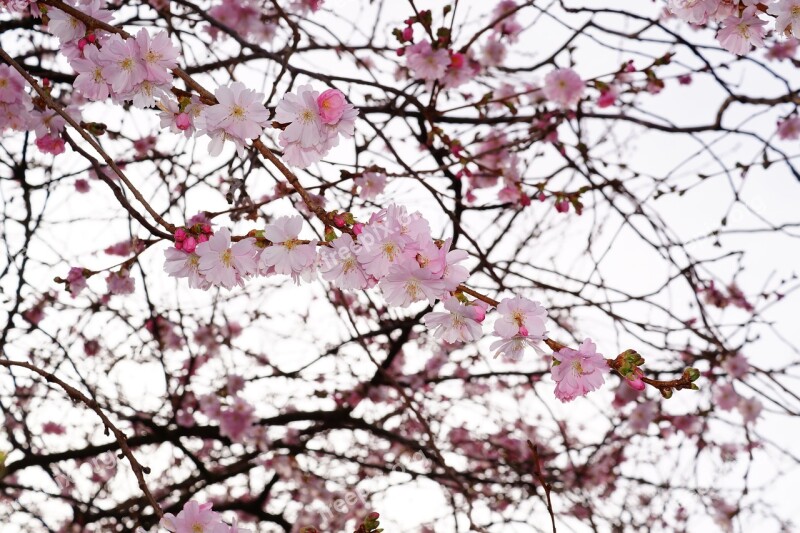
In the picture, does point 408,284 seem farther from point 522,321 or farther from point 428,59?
point 428,59

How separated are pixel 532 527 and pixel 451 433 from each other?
6.31ft

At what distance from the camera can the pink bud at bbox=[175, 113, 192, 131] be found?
147cm

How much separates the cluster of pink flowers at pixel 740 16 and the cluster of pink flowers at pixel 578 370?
112 cm

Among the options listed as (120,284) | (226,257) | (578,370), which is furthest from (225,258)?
(120,284)

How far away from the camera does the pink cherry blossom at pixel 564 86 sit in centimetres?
379

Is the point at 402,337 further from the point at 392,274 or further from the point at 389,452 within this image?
the point at 392,274

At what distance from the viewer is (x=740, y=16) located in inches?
73.9

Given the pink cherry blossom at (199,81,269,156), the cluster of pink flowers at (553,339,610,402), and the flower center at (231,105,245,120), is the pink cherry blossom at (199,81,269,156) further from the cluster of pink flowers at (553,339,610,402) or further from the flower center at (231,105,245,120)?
the cluster of pink flowers at (553,339,610,402)

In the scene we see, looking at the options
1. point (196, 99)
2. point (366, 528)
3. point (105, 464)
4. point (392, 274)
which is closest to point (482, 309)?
point (392, 274)

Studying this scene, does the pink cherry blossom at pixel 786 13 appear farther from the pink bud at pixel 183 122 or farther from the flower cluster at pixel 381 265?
the pink bud at pixel 183 122

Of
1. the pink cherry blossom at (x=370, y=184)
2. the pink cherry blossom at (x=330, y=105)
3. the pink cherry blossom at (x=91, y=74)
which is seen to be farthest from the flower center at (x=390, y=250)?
the pink cherry blossom at (x=370, y=184)

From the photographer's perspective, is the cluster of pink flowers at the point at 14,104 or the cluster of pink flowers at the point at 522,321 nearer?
the cluster of pink flowers at the point at 522,321

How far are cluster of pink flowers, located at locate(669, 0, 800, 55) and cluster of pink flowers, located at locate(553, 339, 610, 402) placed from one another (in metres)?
1.12

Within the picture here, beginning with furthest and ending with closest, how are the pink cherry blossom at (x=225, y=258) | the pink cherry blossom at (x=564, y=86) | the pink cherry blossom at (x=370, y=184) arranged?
the pink cherry blossom at (x=564, y=86), the pink cherry blossom at (x=370, y=184), the pink cherry blossom at (x=225, y=258)
